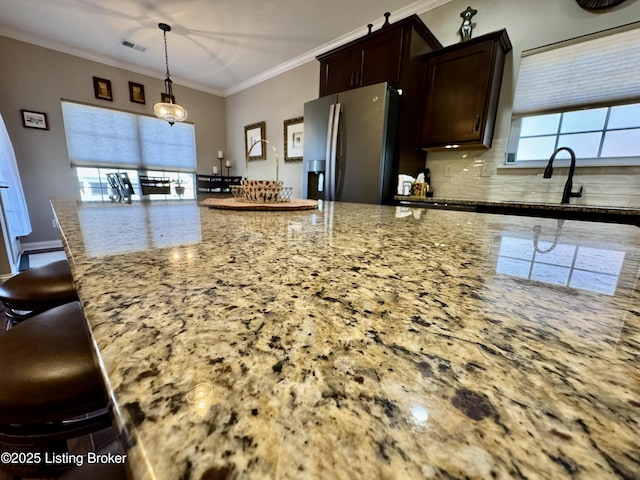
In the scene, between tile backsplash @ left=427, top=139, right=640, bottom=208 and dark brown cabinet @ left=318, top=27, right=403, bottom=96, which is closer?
tile backsplash @ left=427, top=139, right=640, bottom=208

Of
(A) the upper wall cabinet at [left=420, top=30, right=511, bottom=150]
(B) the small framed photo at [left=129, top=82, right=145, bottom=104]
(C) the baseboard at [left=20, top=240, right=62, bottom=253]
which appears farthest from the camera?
(B) the small framed photo at [left=129, top=82, right=145, bottom=104]

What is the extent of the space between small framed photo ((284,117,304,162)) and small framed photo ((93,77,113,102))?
2541mm

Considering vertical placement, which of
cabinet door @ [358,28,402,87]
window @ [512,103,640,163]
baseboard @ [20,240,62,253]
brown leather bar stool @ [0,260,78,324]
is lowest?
baseboard @ [20,240,62,253]

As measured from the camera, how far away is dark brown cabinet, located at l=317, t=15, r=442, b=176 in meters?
2.05

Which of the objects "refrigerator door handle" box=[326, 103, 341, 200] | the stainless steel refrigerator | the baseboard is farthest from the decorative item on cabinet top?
the baseboard

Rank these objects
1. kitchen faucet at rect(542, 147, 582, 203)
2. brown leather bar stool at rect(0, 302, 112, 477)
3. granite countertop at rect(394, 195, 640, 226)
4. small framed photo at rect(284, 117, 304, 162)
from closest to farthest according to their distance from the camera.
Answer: brown leather bar stool at rect(0, 302, 112, 477) < granite countertop at rect(394, 195, 640, 226) < kitchen faucet at rect(542, 147, 582, 203) < small framed photo at rect(284, 117, 304, 162)

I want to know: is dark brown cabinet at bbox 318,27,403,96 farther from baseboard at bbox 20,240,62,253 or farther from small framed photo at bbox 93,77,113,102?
baseboard at bbox 20,240,62,253

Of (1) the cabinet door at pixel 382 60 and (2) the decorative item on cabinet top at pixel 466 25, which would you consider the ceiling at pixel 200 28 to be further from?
(1) the cabinet door at pixel 382 60

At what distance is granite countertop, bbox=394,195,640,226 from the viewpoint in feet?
4.70

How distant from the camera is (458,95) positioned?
2.06m

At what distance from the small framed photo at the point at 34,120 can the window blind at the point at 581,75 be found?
5238mm

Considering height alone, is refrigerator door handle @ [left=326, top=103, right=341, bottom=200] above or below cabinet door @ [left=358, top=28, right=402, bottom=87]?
below

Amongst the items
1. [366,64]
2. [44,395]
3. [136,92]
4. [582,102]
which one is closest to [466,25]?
[366,64]

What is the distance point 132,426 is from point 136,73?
17.4 ft
